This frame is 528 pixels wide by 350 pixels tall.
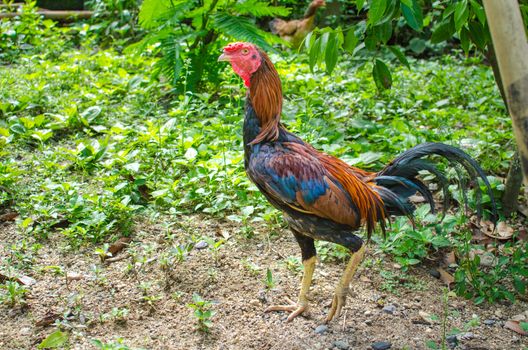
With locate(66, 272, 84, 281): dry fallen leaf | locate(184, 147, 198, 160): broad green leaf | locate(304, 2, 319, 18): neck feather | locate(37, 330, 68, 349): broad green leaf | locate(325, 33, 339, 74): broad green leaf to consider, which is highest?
locate(325, 33, 339, 74): broad green leaf

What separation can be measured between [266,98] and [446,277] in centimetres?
176

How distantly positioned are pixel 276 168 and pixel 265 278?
951mm

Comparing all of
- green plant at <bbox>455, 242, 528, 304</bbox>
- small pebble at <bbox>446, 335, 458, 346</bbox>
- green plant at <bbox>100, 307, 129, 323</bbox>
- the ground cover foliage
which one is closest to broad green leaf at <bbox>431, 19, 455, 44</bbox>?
the ground cover foliage

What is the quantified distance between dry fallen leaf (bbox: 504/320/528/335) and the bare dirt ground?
33 mm

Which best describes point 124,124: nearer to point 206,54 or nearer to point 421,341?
point 206,54

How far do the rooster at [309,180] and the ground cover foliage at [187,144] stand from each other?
21.4 inches

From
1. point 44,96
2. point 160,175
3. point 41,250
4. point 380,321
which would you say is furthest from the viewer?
point 44,96

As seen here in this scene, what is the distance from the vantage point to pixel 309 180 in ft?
10.8

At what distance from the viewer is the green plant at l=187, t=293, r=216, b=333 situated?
11.1 feet

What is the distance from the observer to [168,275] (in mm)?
3873

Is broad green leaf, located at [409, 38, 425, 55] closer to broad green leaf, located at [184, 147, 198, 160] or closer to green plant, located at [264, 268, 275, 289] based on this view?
broad green leaf, located at [184, 147, 198, 160]

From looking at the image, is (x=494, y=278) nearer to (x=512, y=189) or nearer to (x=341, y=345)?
(x=512, y=189)

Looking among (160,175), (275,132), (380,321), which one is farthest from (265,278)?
(160,175)

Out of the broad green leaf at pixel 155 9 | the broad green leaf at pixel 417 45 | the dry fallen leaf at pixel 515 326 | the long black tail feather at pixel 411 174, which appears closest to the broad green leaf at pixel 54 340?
the long black tail feather at pixel 411 174
